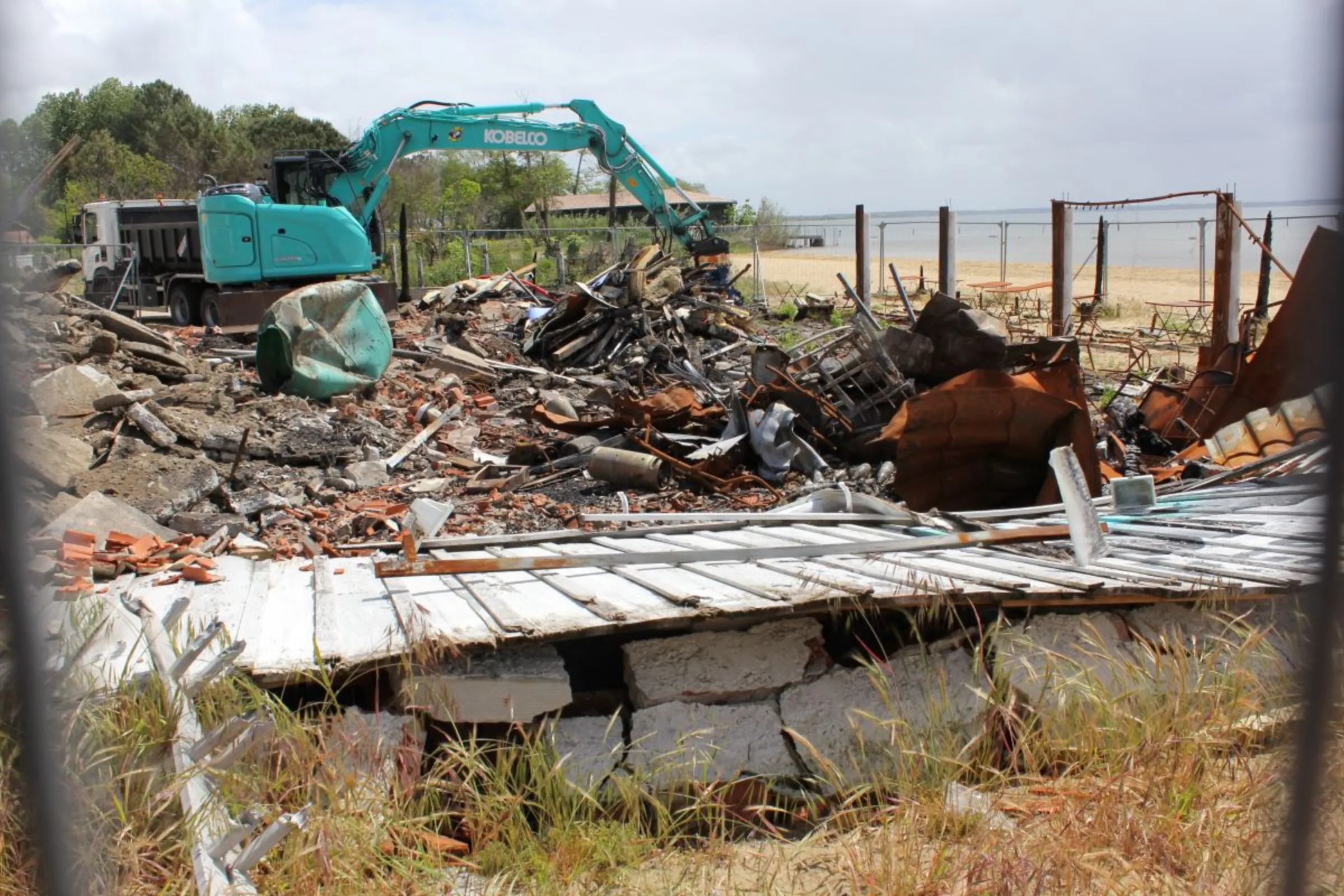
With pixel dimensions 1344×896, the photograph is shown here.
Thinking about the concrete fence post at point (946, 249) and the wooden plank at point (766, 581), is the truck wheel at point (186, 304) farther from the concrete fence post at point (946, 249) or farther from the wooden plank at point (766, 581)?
the wooden plank at point (766, 581)

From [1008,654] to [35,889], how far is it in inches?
128

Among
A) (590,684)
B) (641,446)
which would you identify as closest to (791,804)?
(590,684)

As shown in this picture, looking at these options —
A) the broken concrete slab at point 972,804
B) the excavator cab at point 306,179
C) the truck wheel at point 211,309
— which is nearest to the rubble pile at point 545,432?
the broken concrete slab at point 972,804

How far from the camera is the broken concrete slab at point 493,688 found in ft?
12.2

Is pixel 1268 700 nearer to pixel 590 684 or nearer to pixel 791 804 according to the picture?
pixel 791 804

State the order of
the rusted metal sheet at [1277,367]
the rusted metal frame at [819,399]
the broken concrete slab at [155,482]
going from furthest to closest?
1. the rusted metal frame at [819,399]
2. the broken concrete slab at [155,482]
3. the rusted metal sheet at [1277,367]

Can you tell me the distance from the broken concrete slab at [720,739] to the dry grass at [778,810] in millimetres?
Answer: 151

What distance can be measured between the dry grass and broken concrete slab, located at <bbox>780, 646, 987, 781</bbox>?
152 mm

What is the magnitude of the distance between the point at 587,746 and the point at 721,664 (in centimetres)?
61

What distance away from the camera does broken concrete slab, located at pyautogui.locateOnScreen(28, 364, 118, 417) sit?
28.6ft

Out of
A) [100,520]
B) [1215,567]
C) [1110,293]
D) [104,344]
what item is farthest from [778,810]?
[1110,293]

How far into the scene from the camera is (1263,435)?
718 cm

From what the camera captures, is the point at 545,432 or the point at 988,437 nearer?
the point at 988,437

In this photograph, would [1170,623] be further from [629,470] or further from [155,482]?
[155,482]
